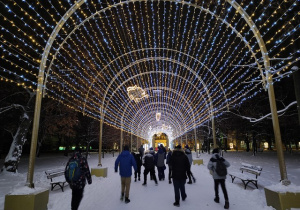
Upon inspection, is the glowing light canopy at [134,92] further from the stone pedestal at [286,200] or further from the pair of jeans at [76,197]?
the stone pedestal at [286,200]

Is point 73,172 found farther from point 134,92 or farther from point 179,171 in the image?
point 134,92

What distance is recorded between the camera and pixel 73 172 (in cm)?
437

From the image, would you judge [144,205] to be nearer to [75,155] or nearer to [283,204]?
[75,155]

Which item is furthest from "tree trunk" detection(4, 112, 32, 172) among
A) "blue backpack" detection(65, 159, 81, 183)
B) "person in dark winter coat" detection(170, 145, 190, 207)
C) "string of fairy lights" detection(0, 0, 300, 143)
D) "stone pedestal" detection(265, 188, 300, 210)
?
"stone pedestal" detection(265, 188, 300, 210)

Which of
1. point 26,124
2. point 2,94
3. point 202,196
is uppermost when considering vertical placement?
point 2,94

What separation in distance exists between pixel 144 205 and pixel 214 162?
222 centimetres

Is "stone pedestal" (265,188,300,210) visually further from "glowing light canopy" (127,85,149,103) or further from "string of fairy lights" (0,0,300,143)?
"glowing light canopy" (127,85,149,103)


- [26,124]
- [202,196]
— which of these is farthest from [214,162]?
[26,124]

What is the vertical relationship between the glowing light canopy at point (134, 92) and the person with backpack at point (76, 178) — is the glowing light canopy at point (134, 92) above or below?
above

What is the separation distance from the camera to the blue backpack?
4.34m

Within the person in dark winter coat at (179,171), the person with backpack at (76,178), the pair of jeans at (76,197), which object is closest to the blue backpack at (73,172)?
the person with backpack at (76,178)

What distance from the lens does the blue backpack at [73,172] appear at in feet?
14.2

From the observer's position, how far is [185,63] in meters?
14.2

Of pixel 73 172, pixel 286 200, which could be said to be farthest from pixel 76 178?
pixel 286 200
